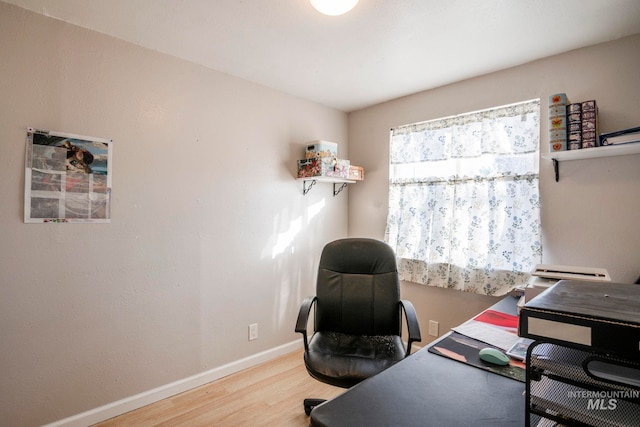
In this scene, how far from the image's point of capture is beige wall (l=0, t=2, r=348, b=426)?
1.61m

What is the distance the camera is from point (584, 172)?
1937mm

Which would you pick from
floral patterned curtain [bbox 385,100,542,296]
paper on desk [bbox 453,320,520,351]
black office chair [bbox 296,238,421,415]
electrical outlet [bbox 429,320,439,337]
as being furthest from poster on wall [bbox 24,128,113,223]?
electrical outlet [bbox 429,320,439,337]

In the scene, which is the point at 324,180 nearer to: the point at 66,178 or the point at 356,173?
the point at 356,173

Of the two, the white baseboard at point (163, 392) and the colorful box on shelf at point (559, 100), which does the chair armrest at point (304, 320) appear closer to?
the white baseboard at point (163, 392)

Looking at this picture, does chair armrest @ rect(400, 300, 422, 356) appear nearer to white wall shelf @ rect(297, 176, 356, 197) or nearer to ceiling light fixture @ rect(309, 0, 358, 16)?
white wall shelf @ rect(297, 176, 356, 197)

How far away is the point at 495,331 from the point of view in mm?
1399

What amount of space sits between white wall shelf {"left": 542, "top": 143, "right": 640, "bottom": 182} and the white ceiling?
0.68 metres

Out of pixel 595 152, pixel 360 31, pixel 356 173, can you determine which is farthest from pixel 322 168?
pixel 595 152

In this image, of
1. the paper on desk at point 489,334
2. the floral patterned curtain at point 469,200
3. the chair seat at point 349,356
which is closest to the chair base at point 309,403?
the chair seat at point 349,356

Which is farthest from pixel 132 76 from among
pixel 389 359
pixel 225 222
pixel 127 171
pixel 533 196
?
pixel 533 196

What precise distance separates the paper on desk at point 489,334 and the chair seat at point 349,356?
410mm

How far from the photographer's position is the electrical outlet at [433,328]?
2.59 m

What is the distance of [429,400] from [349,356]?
0.87 metres

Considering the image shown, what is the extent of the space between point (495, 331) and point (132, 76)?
2.46 metres
